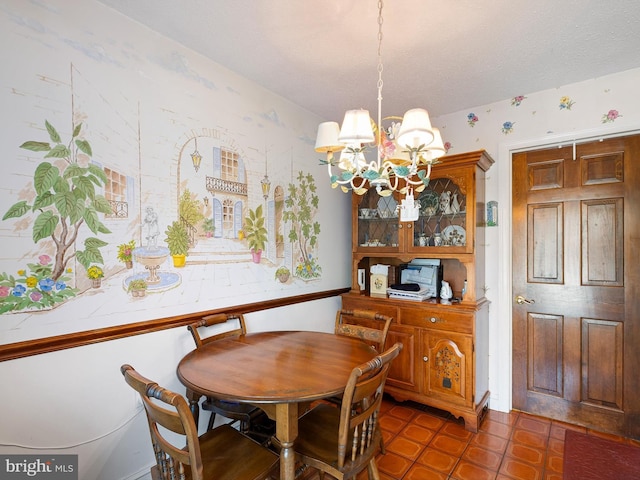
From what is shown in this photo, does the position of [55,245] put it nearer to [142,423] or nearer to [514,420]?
[142,423]

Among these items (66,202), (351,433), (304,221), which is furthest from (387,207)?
(66,202)

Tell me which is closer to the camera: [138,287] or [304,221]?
[138,287]

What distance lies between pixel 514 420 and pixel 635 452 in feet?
2.28

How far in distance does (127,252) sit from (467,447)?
98.8 inches

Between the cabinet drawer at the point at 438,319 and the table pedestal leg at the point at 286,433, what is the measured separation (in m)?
1.63

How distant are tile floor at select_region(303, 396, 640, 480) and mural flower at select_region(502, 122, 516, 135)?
2361 mm

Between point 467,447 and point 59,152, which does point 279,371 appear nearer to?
point 59,152

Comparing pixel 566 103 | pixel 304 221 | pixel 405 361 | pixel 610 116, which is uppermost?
pixel 566 103

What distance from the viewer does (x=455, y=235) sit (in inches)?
105

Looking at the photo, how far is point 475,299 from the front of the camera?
2.54 m

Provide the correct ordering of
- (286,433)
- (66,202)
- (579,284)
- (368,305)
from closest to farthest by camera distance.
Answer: (286,433) < (66,202) < (579,284) < (368,305)

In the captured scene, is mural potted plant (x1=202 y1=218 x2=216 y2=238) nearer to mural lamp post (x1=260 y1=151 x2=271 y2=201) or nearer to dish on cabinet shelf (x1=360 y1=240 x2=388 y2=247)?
mural lamp post (x1=260 y1=151 x2=271 y2=201)

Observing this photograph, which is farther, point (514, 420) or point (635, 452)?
point (514, 420)

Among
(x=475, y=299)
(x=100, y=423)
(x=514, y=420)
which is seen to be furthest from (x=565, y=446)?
(x=100, y=423)
